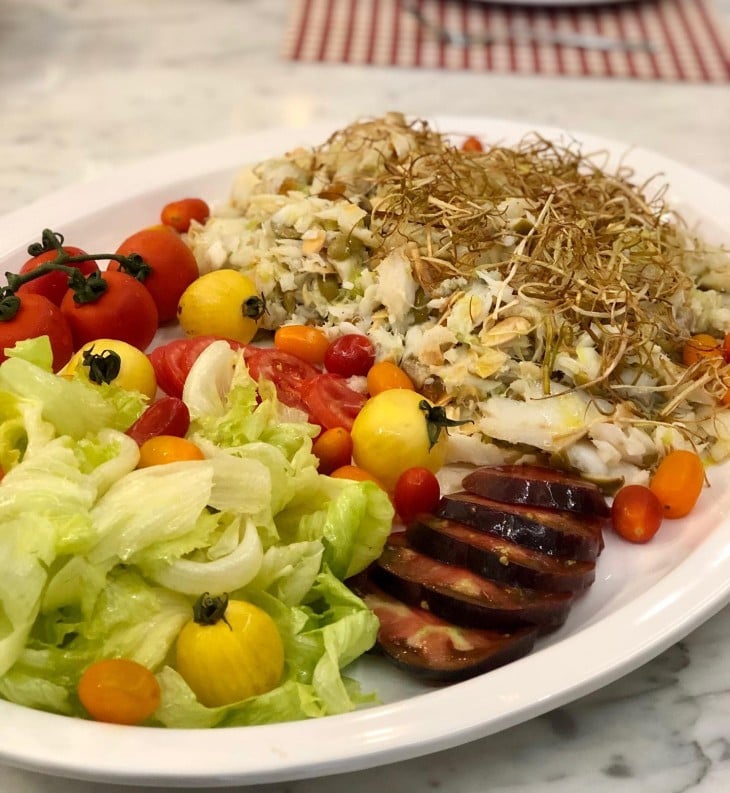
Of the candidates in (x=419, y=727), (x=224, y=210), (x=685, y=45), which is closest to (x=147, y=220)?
(x=224, y=210)

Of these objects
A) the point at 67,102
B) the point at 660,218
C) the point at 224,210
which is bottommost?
the point at 67,102

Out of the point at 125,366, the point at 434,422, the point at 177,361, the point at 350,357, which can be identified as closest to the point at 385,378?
the point at 350,357

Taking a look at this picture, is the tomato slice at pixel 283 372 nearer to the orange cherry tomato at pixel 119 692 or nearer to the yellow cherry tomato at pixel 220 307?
the yellow cherry tomato at pixel 220 307

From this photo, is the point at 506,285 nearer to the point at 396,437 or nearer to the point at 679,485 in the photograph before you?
the point at 396,437

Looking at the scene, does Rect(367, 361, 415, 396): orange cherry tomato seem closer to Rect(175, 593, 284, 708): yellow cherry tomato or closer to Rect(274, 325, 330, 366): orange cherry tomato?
Rect(274, 325, 330, 366): orange cherry tomato

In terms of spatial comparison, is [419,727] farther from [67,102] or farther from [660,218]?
[67,102]

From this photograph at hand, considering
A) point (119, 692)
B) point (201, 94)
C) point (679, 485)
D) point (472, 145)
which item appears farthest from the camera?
point (201, 94)

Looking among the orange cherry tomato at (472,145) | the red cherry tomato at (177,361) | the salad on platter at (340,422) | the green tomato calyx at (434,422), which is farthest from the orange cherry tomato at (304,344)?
the orange cherry tomato at (472,145)
